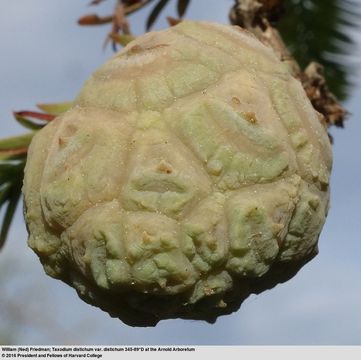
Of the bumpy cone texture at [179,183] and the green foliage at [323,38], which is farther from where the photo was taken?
the green foliage at [323,38]

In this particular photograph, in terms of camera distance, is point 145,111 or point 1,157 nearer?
point 145,111

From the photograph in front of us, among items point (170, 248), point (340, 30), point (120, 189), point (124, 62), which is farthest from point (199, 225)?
point (340, 30)

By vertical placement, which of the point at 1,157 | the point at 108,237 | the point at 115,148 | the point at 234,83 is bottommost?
the point at 1,157

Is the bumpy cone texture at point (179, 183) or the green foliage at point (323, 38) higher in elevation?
the bumpy cone texture at point (179, 183)

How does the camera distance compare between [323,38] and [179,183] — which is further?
[323,38]

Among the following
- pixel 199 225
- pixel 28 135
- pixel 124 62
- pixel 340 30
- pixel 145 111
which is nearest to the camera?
pixel 199 225

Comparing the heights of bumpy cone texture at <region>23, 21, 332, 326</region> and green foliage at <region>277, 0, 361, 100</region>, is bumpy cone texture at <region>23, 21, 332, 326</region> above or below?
above

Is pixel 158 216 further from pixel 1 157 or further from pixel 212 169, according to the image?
pixel 1 157

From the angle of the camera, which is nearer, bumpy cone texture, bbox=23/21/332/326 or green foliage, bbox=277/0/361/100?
bumpy cone texture, bbox=23/21/332/326
